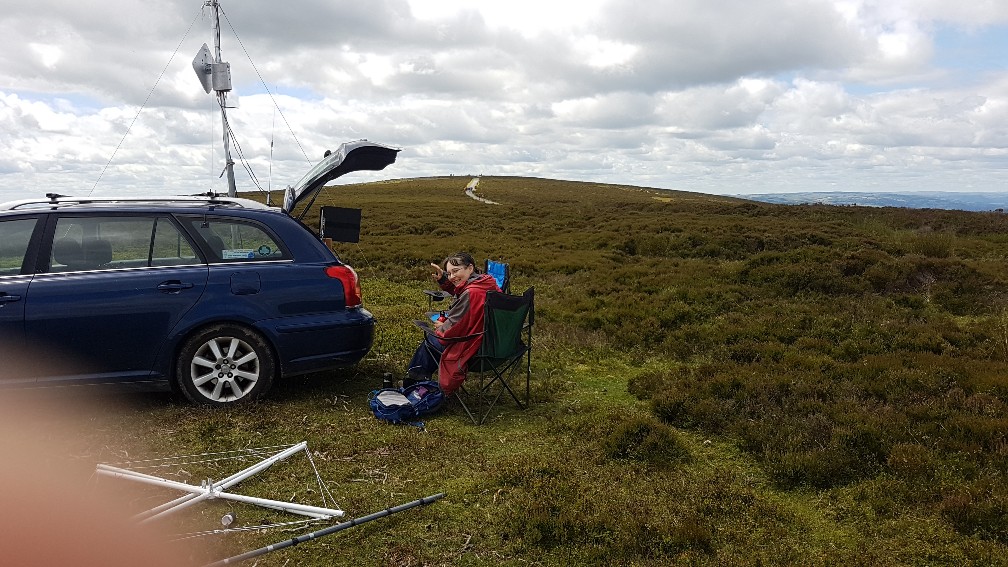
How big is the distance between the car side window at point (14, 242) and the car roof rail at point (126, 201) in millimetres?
206

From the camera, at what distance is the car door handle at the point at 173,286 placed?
539cm

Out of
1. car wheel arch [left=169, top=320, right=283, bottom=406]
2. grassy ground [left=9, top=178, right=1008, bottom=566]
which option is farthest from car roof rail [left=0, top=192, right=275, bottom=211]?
grassy ground [left=9, top=178, right=1008, bottom=566]

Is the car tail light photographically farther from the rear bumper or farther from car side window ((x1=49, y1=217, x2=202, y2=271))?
car side window ((x1=49, y1=217, x2=202, y2=271))

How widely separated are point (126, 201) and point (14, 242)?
91cm

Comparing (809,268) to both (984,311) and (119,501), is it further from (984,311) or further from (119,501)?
(119,501)

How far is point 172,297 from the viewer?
5406 millimetres

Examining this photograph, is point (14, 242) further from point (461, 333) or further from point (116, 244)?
point (461, 333)

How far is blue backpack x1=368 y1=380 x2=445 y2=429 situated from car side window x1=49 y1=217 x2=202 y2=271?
2037 mm

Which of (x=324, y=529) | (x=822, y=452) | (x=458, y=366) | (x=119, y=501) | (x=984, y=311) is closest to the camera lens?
(x=324, y=529)

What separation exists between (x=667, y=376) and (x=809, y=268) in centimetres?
768

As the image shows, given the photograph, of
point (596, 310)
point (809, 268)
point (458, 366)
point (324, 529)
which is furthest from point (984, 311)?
point (324, 529)

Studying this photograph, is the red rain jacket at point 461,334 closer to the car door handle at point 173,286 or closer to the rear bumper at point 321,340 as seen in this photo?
the rear bumper at point 321,340

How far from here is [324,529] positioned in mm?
3684

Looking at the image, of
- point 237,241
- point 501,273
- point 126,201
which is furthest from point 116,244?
point 501,273
